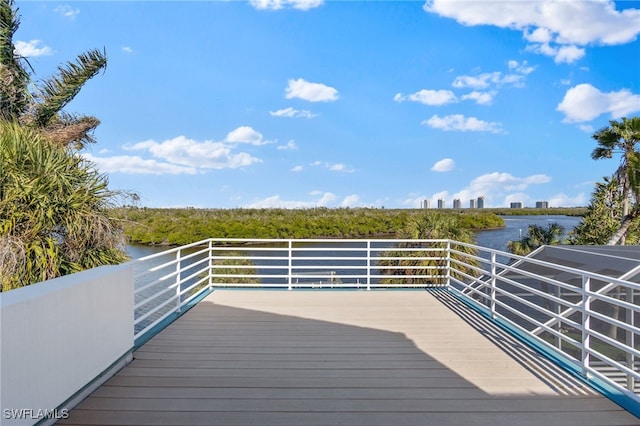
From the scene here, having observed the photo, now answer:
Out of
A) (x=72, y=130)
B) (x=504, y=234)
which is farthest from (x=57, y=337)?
(x=504, y=234)

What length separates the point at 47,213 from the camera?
5.09 m

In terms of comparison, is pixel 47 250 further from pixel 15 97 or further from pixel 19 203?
pixel 15 97

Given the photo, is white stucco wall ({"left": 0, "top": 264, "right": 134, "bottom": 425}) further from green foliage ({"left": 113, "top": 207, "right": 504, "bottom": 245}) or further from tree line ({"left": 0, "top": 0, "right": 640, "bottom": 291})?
green foliage ({"left": 113, "top": 207, "right": 504, "bottom": 245})

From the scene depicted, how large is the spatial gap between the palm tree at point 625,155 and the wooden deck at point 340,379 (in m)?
13.1

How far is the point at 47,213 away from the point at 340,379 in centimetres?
414

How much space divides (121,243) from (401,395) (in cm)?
497

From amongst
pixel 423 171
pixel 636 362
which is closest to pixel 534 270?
pixel 636 362

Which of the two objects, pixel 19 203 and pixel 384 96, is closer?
pixel 19 203

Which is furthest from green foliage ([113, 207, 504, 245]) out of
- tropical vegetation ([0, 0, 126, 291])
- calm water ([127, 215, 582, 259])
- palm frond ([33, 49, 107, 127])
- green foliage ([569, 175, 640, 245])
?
tropical vegetation ([0, 0, 126, 291])

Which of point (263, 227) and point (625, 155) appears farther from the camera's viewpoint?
point (263, 227)

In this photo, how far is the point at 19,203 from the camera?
5.07 metres

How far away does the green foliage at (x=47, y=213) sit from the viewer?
4938 mm

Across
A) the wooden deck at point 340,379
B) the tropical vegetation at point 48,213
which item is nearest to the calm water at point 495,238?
the tropical vegetation at point 48,213

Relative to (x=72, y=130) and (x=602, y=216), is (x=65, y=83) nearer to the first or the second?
(x=72, y=130)
